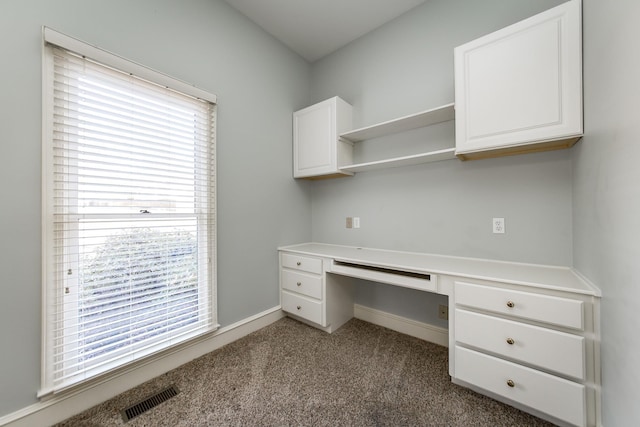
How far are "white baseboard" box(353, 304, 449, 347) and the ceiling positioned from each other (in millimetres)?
2843

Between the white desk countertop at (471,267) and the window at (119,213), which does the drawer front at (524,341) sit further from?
the window at (119,213)

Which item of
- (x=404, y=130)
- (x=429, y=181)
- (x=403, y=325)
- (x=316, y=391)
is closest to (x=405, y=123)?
(x=404, y=130)

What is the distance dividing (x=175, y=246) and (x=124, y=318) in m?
0.53

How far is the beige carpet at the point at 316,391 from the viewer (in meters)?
1.35

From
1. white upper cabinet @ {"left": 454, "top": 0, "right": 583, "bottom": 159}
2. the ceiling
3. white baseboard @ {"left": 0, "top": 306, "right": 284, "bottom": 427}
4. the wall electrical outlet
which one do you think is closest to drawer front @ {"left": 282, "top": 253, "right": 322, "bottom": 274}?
white baseboard @ {"left": 0, "top": 306, "right": 284, "bottom": 427}

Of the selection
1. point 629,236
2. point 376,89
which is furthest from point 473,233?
A: point 376,89

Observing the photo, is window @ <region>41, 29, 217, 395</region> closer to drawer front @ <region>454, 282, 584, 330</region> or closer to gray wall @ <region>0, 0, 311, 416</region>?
gray wall @ <region>0, 0, 311, 416</region>

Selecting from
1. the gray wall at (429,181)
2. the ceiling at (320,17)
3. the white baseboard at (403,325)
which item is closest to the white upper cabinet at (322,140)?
the gray wall at (429,181)

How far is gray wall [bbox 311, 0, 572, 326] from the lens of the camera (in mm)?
1688

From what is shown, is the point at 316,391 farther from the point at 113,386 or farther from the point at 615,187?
the point at 615,187

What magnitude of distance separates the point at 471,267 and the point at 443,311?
23.1 inches

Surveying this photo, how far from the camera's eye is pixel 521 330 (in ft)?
4.37

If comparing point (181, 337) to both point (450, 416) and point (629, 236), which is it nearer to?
point (450, 416)

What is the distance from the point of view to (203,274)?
1.99 metres
